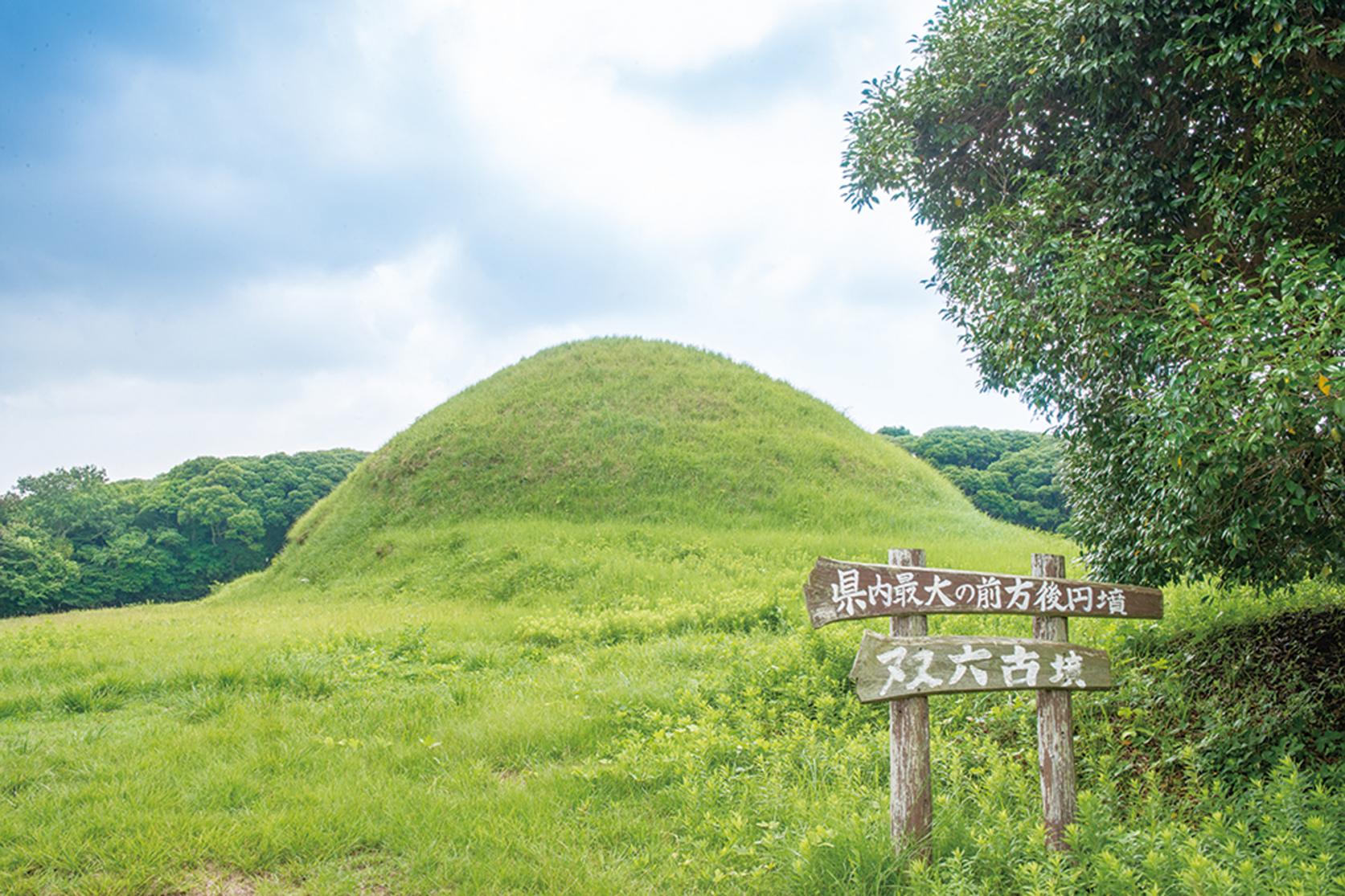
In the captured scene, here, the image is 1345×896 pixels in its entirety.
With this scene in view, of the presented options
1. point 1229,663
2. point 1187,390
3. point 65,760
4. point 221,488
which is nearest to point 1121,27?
point 1187,390

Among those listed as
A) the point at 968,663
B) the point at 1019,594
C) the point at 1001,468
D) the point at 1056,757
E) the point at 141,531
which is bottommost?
the point at 1056,757

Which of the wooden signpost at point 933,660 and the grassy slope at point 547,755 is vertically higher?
the wooden signpost at point 933,660

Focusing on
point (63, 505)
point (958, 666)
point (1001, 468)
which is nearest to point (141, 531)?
point (63, 505)

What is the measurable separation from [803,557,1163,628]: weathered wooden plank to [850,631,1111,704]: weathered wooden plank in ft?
0.60

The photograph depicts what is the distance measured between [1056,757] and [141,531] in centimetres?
5344

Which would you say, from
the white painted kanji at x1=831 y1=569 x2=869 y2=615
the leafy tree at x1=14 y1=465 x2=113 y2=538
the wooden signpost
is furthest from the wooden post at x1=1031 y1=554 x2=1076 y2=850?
the leafy tree at x1=14 y1=465 x2=113 y2=538

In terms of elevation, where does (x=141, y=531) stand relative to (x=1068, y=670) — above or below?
above

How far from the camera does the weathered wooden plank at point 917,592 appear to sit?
4738 millimetres

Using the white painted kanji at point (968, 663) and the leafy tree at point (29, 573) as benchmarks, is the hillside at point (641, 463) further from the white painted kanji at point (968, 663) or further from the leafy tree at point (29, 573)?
the leafy tree at point (29, 573)

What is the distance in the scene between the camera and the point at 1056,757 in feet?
16.3

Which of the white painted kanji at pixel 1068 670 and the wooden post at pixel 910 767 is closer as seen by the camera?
the wooden post at pixel 910 767

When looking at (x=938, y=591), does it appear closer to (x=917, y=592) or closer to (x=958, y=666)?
(x=917, y=592)

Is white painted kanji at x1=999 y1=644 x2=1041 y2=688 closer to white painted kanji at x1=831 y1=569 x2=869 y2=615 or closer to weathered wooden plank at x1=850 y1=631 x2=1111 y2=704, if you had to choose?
weathered wooden plank at x1=850 y1=631 x2=1111 y2=704

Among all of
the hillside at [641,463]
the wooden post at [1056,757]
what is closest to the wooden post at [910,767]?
the wooden post at [1056,757]
